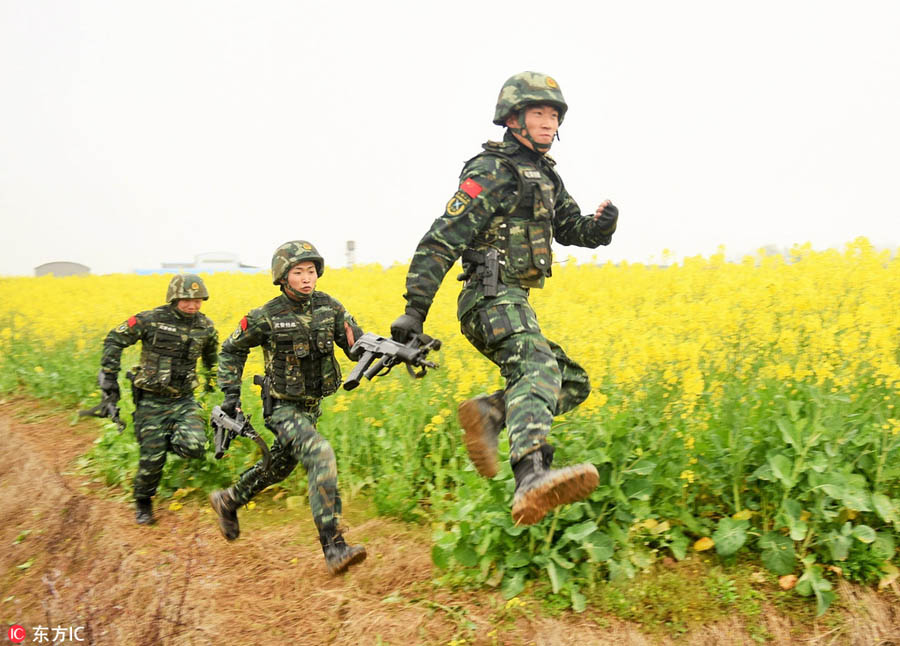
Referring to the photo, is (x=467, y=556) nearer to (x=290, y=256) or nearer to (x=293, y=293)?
(x=293, y=293)

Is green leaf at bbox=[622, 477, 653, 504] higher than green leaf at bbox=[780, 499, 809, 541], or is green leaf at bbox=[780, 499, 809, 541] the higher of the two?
green leaf at bbox=[622, 477, 653, 504]

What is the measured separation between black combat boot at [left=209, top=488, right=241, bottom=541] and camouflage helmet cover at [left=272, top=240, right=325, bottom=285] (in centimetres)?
180

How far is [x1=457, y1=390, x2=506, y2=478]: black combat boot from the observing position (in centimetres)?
354

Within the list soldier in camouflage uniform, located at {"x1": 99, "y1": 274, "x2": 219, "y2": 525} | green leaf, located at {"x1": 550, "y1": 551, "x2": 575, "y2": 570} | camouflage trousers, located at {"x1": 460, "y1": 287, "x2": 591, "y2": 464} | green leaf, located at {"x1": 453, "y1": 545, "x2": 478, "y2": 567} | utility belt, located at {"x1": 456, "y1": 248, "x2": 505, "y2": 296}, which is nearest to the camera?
camouflage trousers, located at {"x1": 460, "y1": 287, "x2": 591, "y2": 464}

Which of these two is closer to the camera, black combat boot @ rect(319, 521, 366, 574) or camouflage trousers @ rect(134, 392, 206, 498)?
black combat boot @ rect(319, 521, 366, 574)

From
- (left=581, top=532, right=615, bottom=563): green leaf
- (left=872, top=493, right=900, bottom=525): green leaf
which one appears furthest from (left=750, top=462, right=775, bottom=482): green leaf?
(left=581, top=532, right=615, bottom=563): green leaf

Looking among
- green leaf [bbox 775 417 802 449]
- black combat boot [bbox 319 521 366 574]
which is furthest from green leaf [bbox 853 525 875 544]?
black combat boot [bbox 319 521 366 574]

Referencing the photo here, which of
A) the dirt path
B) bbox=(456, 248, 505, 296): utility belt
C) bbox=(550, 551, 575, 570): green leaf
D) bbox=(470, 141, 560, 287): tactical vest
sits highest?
bbox=(470, 141, 560, 287): tactical vest

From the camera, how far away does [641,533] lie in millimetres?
4059

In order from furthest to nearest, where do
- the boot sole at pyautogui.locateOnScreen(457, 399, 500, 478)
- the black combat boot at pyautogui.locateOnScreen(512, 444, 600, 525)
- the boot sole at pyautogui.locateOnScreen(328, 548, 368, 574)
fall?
the boot sole at pyautogui.locateOnScreen(328, 548, 368, 574) → the boot sole at pyautogui.locateOnScreen(457, 399, 500, 478) → the black combat boot at pyautogui.locateOnScreen(512, 444, 600, 525)

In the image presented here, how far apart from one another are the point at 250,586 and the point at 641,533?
9.27 ft

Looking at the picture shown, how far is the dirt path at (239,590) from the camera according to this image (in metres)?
3.81

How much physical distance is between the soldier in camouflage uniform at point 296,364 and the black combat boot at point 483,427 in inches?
53.5

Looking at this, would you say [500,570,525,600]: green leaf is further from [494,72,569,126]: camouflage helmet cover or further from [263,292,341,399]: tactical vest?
[494,72,569,126]: camouflage helmet cover
